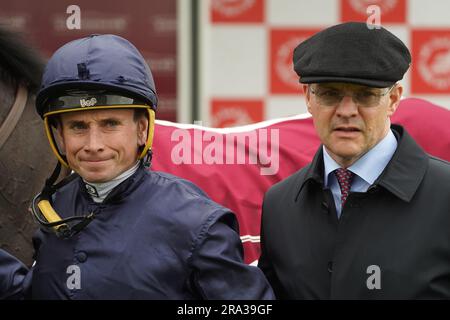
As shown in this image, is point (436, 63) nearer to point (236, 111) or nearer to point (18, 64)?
point (236, 111)

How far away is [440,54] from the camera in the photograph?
4.05 metres

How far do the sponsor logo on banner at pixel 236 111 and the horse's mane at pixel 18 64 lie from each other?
128 cm

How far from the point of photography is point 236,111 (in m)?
3.95

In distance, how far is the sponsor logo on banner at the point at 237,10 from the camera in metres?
3.88

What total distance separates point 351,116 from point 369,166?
0.12 m

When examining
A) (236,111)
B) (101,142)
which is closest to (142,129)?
(101,142)

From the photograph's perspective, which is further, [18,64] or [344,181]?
[18,64]

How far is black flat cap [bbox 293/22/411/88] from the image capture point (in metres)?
1.86

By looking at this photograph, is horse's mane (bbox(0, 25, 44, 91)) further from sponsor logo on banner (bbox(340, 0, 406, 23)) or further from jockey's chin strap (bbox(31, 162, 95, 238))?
sponsor logo on banner (bbox(340, 0, 406, 23))

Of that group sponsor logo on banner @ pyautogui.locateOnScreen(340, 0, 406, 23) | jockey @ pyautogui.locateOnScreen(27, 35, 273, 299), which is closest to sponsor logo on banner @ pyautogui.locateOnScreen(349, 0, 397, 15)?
sponsor logo on banner @ pyautogui.locateOnScreen(340, 0, 406, 23)
